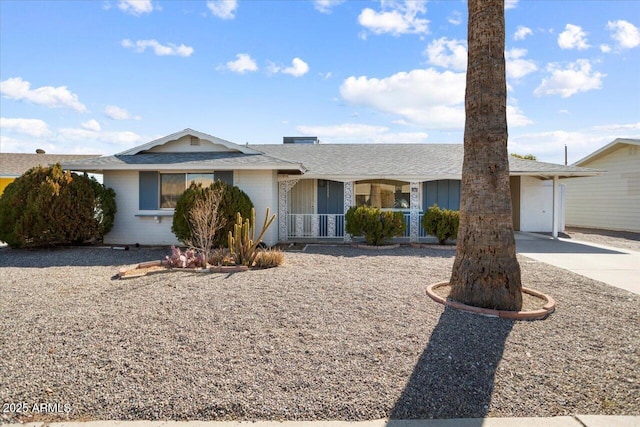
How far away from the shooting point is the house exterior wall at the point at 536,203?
15430mm

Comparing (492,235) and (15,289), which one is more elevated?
(492,235)

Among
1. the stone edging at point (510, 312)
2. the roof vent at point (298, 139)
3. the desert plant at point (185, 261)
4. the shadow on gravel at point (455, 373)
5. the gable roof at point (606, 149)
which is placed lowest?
the shadow on gravel at point (455, 373)

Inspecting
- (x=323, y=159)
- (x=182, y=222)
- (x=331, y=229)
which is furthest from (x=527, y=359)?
(x=323, y=159)

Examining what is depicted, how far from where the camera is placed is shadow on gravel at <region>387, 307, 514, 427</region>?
9.10 ft

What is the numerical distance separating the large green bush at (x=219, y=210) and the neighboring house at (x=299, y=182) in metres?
0.98

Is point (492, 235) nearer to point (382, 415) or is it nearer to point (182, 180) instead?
point (382, 415)

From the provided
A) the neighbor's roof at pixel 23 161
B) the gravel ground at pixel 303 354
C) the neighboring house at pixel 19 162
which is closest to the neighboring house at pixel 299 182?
the gravel ground at pixel 303 354

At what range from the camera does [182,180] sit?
1164cm

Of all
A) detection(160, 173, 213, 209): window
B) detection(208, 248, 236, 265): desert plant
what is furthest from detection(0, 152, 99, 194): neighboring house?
detection(208, 248, 236, 265): desert plant

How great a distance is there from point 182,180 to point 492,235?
9.82m

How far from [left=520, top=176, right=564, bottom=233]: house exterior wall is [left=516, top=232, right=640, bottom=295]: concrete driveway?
2137mm

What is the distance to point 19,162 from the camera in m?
22.9

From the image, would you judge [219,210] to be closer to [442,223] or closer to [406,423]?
[442,223]

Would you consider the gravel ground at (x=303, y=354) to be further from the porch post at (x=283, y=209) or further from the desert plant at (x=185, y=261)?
the porch post at (x=283, y=209)
